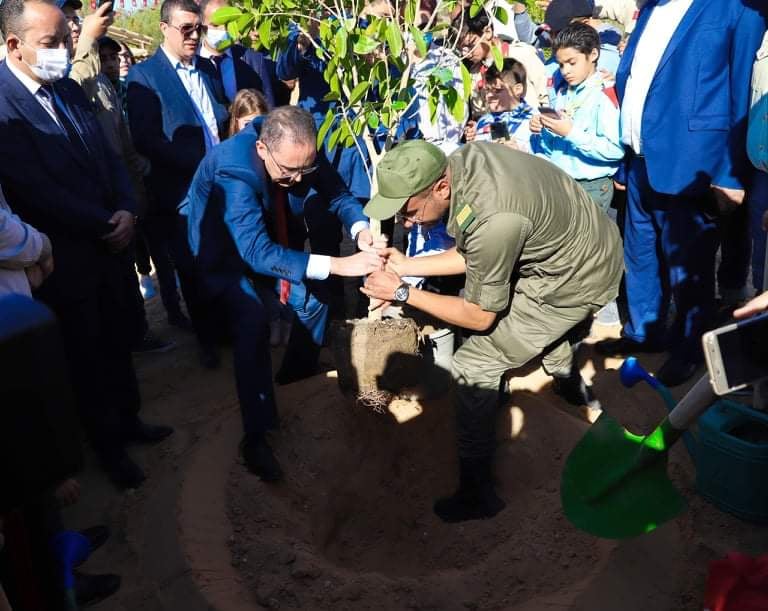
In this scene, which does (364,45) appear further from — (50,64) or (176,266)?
(176,266)

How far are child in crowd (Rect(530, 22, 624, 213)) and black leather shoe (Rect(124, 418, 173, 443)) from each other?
284 cm

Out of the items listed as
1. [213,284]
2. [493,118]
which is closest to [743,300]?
[493,118]

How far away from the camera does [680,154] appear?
3623mm

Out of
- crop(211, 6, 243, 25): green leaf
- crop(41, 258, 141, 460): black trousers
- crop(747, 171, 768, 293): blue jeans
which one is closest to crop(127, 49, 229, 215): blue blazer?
crop(41, 258, 141, 460): black trousers

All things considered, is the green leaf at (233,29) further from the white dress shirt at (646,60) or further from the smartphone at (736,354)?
the smartphone at (736,354)

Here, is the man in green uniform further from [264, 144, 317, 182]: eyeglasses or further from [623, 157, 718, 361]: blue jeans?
[623, 157, 718, 361]: blue jeans

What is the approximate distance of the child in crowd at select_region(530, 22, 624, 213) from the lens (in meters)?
4.14

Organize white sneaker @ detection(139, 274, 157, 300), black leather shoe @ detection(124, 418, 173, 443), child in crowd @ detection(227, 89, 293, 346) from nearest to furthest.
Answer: black leather shoe @ detection(124, 418, 173, 443)
child in crowd @ detection(227, 89, 293, 346)
white sneaker @ detection(139, 274, 157, 300)

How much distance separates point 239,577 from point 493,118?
11.7 ft

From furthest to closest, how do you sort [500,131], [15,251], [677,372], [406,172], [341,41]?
1. [500,131]
2. [677,372]
3. [341,41]
4. [406,172]
5. [15,251]

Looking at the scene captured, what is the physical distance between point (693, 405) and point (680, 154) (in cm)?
172

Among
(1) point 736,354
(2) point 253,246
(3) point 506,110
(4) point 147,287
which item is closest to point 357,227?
(2) point 253,246

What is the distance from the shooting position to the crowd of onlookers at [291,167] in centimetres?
306

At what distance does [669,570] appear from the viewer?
9.02 feet
